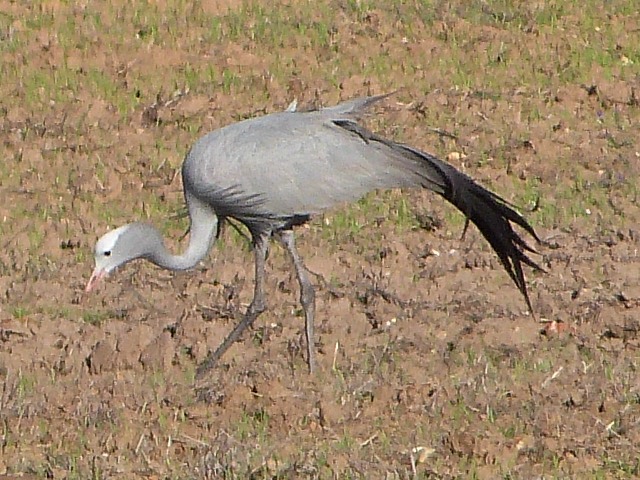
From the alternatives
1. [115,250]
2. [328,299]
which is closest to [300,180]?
[328,299]

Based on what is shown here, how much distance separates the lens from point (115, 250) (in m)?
6.42

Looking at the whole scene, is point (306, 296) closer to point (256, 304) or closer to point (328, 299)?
point (256, 304)

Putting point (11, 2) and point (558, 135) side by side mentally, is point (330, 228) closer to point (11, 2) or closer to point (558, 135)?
point (558, 135)

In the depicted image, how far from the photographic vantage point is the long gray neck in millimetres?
6758

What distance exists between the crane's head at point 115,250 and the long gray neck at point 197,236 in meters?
0.23

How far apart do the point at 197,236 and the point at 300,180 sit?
20.3 inches

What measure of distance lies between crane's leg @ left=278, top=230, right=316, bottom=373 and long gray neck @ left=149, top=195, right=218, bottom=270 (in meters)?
0.39

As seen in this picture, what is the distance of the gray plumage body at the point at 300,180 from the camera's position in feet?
22.0

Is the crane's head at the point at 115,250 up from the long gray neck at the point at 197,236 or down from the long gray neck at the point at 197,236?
up

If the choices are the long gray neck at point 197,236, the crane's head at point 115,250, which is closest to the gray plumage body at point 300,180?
the long gray neck at point 197,236

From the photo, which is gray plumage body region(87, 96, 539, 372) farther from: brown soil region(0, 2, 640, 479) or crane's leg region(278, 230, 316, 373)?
brown soil region(0, 2, 640, 479)

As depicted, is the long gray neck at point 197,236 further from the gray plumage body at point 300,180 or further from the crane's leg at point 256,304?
the crane's leg at point 256,304

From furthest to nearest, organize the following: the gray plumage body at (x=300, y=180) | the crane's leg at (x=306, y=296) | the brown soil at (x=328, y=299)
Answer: the gray plumage body at (x=300, y=180) → the crane's leg at (x=306, y=296) → the brown soil at (x=328, y=299)

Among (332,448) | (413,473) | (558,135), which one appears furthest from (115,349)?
(558,135)
